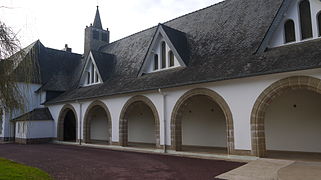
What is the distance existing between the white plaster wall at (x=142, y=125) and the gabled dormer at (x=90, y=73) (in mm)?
3546

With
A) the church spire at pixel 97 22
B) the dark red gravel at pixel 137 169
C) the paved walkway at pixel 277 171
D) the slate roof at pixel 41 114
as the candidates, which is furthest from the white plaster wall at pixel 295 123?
the church spire at pixel 97 22

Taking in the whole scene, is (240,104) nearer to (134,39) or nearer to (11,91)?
(11,91)

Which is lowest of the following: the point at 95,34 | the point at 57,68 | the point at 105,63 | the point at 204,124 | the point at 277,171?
the point at 277,171

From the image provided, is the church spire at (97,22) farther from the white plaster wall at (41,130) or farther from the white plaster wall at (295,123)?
the white plaster wall at (295,123)

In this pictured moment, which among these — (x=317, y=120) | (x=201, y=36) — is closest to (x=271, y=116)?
(x=317, y=120)

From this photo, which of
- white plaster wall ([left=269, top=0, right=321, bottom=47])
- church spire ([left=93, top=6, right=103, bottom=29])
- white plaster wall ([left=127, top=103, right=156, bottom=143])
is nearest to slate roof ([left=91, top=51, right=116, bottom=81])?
white plaster wall ([left=127, top=103, right=156, bottom=143])

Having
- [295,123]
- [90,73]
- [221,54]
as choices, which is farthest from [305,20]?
[90,73]

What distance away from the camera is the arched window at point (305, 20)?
35.4 feet

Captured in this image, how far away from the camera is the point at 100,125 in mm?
23375

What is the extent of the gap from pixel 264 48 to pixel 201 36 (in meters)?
4.79

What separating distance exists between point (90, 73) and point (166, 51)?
8177 millimetres

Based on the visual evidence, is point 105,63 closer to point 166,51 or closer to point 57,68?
point 166,51

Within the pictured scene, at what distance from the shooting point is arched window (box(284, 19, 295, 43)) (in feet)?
36.8

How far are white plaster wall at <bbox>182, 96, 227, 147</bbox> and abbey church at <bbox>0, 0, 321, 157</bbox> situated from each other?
0.06 meters
